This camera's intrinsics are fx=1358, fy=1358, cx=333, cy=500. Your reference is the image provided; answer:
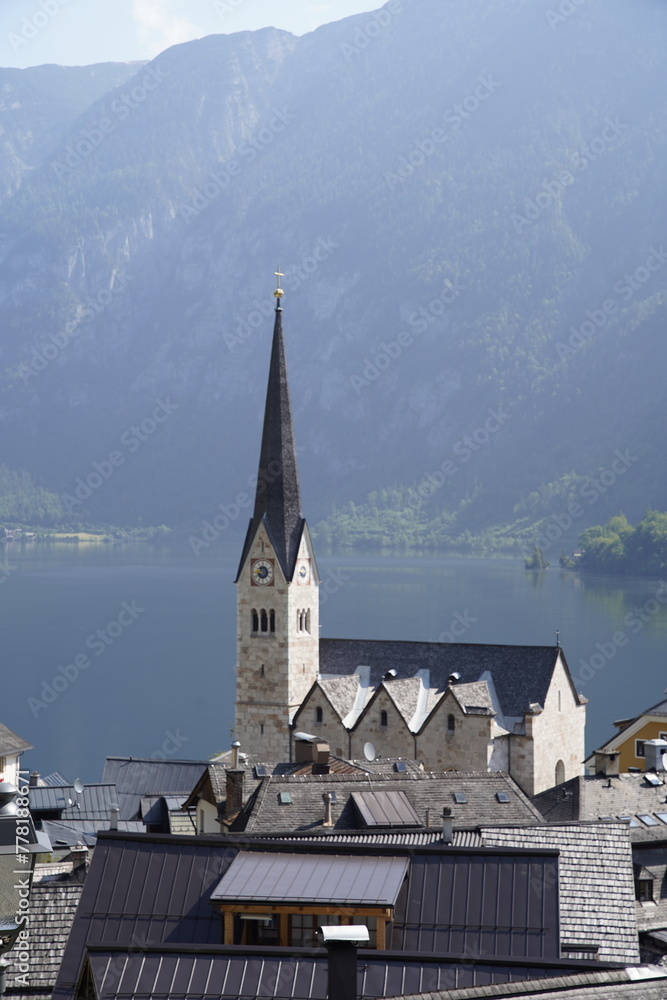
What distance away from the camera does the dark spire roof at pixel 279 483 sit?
52.7 meters

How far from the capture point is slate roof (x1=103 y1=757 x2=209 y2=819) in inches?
1881

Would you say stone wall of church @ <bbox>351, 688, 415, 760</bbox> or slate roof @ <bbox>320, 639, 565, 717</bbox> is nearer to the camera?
stone wall of church @ <bbox>351, 688, 415, 760</bbox>

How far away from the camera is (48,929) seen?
17.3 meters

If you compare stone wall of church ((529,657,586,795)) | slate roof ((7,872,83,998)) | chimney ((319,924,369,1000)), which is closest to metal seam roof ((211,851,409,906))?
slate roof ((7,872,83,998))

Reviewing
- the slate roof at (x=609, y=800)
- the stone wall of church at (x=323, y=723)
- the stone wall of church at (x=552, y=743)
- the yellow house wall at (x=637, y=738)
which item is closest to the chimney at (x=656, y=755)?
the slate roof at (x=609, y=800)

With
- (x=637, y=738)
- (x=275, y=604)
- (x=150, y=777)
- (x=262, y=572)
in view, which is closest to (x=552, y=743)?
(x=637, y=738)

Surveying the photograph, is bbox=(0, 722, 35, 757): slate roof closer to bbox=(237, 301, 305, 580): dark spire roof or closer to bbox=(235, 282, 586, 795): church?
bbox=(235, 282, 586, 795): church

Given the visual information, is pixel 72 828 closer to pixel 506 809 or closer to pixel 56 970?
pixel 506 809

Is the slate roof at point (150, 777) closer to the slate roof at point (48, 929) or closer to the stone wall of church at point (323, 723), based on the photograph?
the stone wall of church at point (323, 723)

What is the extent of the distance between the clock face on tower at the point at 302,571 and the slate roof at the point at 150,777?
26.5 ft

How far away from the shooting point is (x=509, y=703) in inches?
1879

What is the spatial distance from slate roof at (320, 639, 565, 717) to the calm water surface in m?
28.1

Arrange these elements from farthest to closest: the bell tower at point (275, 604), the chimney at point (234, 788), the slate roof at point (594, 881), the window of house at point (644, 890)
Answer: the bell tower at point (275, 604) → the chimney at point (234, 788) → the window of house at point (644, 890) → the slate roof at point (594, 881)

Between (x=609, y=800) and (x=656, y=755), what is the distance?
6.47 m
